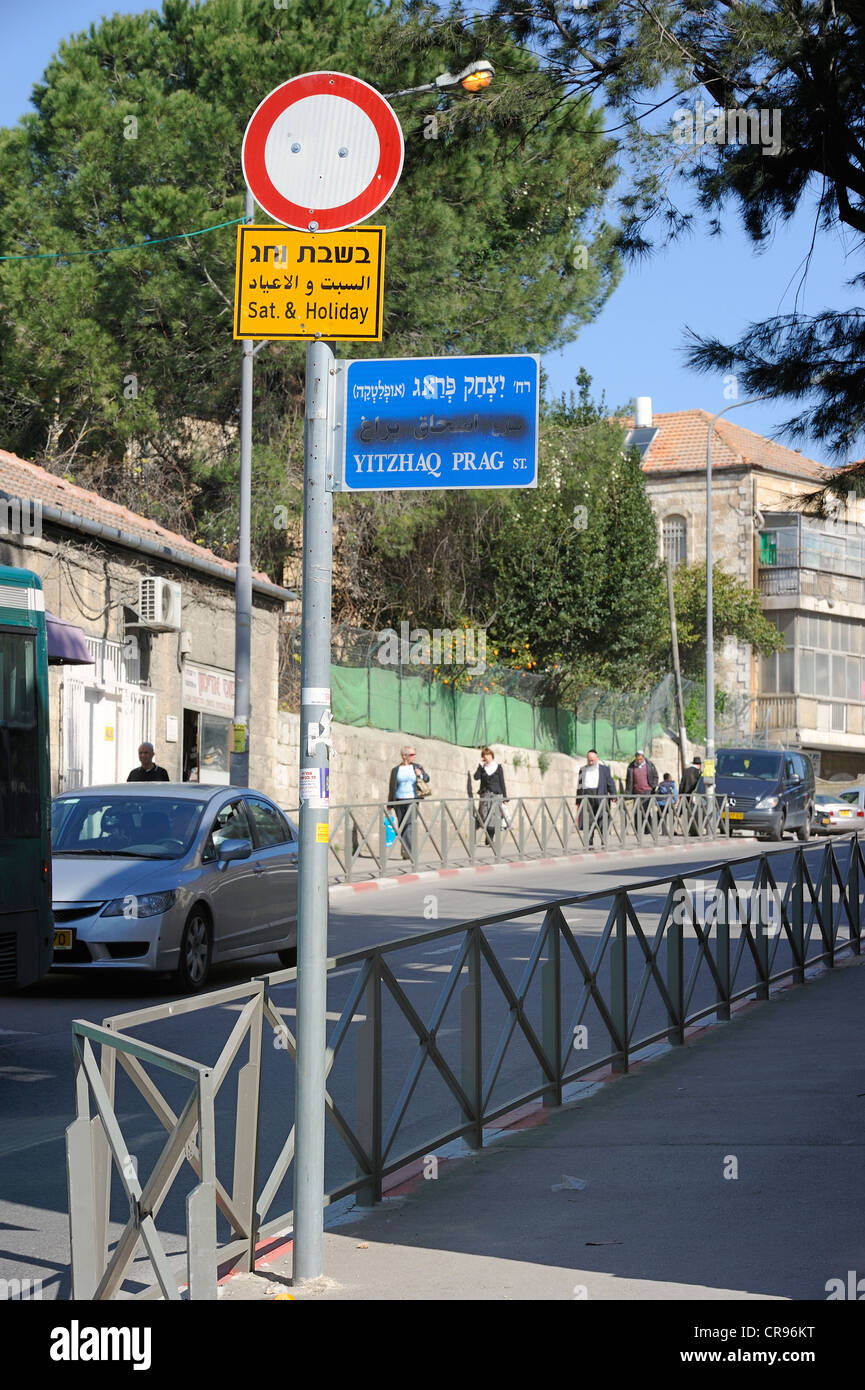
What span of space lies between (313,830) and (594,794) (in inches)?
994

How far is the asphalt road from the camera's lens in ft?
17.9

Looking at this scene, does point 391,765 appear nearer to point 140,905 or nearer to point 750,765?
point 750,765

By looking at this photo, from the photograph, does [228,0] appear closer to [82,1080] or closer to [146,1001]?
[146,1001]

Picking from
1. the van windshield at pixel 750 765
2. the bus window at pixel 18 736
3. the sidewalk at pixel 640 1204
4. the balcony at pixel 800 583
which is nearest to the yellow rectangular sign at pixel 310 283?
the sidewalk at pixel 640 1204

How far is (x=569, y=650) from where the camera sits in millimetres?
41438

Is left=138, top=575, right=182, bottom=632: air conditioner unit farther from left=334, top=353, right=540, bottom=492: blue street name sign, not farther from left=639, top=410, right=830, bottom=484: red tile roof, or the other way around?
left=639, top=410, right=830, bottom=484: red tile roof

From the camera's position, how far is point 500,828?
87.1 feet

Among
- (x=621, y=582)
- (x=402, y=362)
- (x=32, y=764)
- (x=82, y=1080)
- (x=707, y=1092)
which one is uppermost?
(x=621, y=582)

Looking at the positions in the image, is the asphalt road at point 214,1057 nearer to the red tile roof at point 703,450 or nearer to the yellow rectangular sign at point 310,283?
the yellow rectangular sign at point 310,283

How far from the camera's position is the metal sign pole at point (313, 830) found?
5.16 metres

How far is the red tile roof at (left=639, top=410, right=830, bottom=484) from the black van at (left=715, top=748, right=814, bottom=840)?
2322 centimetres

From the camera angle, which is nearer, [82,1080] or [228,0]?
[82,1080]
